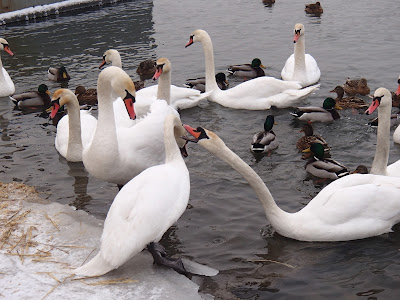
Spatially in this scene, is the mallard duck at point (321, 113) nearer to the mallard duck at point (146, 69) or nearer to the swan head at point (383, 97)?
the swan head at point (383, 97)

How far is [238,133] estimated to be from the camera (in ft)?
34.2

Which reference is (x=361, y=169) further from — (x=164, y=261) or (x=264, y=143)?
(x=164, y=261)

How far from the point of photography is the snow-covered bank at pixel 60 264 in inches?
199

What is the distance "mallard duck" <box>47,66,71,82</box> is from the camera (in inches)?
547

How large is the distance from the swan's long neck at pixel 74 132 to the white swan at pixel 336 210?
10.7 feet

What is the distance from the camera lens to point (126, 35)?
19.4m

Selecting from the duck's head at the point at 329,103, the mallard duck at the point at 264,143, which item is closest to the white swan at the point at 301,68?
the duck's head at the point at 329,103

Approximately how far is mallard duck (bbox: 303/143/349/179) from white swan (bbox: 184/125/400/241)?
66.6 inches

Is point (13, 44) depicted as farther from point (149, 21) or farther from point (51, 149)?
point (51, 149)

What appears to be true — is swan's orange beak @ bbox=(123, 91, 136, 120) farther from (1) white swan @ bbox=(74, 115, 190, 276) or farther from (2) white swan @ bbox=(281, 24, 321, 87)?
(2) white swan @ bbox=(281, 24, 321, 87)

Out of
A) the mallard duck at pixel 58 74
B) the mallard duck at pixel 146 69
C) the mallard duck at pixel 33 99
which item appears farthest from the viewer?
the mallard duck at pixel 146 69

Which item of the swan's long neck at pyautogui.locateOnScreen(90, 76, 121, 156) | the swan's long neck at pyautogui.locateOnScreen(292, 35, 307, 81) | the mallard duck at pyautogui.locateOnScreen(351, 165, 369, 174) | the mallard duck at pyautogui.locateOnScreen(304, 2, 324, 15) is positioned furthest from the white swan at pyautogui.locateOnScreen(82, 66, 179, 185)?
the mallard duck at pyautogui.locateOnScreen(304, 2, 324, 15)

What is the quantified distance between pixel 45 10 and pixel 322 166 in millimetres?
17630

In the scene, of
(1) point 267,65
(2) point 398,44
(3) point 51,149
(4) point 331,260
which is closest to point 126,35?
(1) point 267,65
